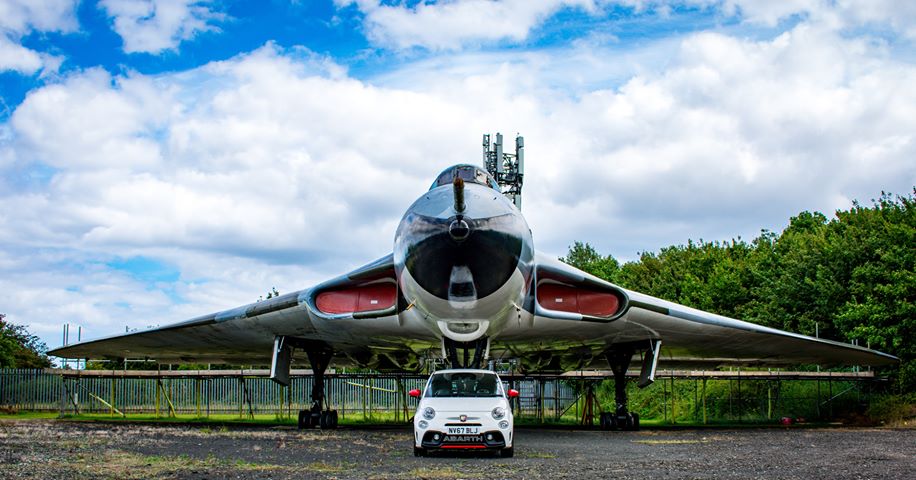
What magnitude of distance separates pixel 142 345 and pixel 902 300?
55.8 feet

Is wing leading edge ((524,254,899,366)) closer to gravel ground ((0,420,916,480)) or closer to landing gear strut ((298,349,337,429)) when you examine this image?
gravel ground ((0,420,916,480))

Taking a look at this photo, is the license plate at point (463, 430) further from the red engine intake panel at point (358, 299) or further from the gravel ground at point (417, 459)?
the red engine intake panel at point (358, 299)

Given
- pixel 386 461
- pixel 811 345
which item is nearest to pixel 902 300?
pixel 811 345

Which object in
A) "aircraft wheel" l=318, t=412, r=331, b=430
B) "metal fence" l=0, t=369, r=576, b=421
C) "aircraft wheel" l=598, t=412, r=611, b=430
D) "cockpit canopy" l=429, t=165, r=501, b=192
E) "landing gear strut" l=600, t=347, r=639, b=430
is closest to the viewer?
"cockpit canopy" l=429, t=165, r=501, b=192

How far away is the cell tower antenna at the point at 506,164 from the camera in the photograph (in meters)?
30.4

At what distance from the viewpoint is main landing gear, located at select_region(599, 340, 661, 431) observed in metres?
15.4

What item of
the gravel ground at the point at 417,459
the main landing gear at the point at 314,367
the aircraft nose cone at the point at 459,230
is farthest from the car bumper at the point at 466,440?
the main landing gear at the point at 314,367

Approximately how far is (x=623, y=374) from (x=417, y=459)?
836 cm

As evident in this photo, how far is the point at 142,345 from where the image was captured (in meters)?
17.7

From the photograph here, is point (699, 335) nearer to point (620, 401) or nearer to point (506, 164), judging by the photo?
point (620, 401)

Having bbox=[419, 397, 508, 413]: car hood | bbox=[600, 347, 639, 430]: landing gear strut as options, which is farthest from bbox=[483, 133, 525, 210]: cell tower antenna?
bbox=[419, 397, 508, 413]: car hood

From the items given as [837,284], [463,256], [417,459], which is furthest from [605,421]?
[837,284]

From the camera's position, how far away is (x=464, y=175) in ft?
40.3

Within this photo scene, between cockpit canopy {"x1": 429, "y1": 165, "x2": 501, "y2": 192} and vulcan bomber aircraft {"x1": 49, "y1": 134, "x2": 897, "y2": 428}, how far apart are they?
0.08ft
